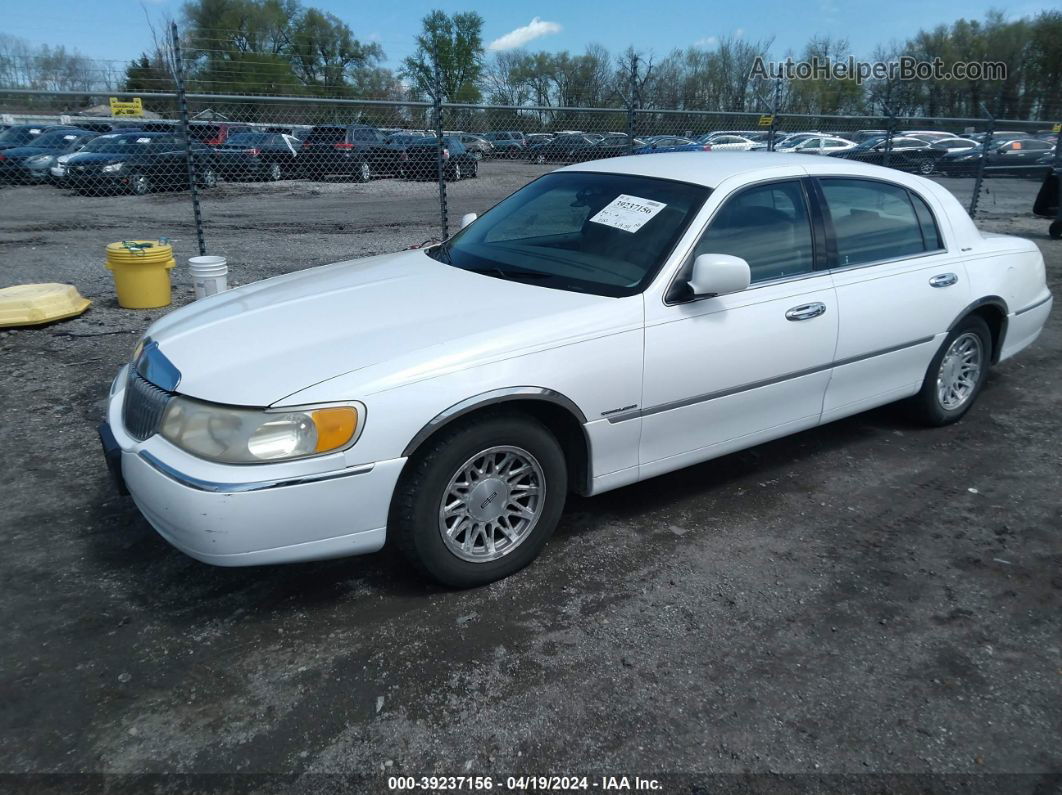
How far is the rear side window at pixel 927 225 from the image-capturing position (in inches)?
185

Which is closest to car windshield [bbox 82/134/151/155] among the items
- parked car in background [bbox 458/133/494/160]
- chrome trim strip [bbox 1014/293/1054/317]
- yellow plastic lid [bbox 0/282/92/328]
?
parked car in background [bbox 458/133/494/160]

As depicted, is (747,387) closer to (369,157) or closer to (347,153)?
(369,157)

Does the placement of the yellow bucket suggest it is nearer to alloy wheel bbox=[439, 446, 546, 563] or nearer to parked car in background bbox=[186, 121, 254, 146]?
alloy wheel bbox=[439, 446, 546, 563]

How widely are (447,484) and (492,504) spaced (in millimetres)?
260

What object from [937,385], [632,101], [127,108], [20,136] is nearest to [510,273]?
[937,385]

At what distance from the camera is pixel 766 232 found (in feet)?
13.1

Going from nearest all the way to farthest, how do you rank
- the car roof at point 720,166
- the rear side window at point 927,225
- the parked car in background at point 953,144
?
1. the car roof at point 720,166
2. the rear side window at point 927,225
3. the parked car in background at point 953,144

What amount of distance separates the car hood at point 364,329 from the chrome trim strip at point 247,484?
0.28m

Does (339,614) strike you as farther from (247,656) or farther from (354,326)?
(354,326)

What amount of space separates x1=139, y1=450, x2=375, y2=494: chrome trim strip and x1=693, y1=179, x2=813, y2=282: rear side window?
6.13ft

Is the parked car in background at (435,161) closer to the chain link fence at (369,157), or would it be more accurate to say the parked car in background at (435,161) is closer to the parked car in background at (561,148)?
the chain link fence at (369,157)

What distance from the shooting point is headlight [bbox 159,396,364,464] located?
→ 2.78m

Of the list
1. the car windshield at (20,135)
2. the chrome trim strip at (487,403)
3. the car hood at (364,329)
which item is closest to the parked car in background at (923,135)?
the car windshield at (20,135)

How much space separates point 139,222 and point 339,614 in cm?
1450
